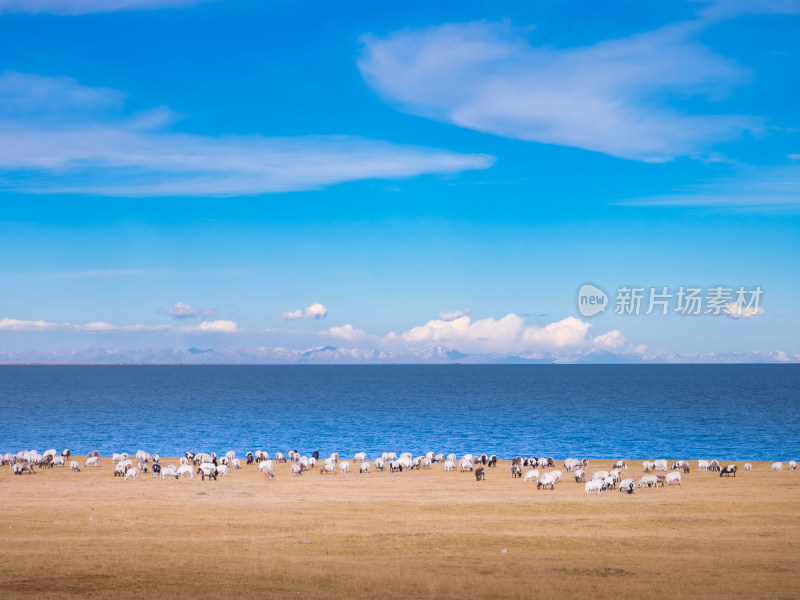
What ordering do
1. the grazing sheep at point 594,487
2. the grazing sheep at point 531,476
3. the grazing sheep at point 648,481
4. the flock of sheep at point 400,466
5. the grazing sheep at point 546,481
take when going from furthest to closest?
the grazing sheep at point 531,476 < the flock of sheep at point 400,466 < the grazing sheep at point 648,481 < the grazing sheep at point 546,481 < the grazing sheep at point 594,487

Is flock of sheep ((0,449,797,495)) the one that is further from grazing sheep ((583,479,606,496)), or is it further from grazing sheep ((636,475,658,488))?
grazing sheep ((583,479,606,496))

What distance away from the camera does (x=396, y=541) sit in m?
38.5

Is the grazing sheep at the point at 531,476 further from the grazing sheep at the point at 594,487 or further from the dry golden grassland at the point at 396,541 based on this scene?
the grazing sheep at the point at 594,487

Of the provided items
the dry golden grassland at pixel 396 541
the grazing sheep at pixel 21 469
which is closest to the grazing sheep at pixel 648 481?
the dry golden grassland at pixel 396 541

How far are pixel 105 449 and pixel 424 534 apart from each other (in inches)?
2888

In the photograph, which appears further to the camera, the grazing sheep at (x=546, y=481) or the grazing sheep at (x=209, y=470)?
the grazing sheep at (x=209, y=470)

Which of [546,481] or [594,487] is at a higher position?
[594,487]

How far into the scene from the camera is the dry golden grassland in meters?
29.5

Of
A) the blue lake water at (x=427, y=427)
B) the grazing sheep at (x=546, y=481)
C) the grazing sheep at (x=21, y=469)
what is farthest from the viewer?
the blue lake water at (x=427, y=427)

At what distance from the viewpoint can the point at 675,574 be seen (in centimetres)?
3138

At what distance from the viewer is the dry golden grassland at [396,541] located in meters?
29.5

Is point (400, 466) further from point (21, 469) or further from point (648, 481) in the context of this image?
point (21, 469)

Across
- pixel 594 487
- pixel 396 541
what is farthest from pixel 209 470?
pixel 594 487

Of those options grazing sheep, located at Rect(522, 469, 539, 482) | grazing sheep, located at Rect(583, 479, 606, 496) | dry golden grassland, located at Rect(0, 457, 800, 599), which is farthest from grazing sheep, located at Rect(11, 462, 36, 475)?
grazing sheep, located at Rect(583, 479, 606, 496)
